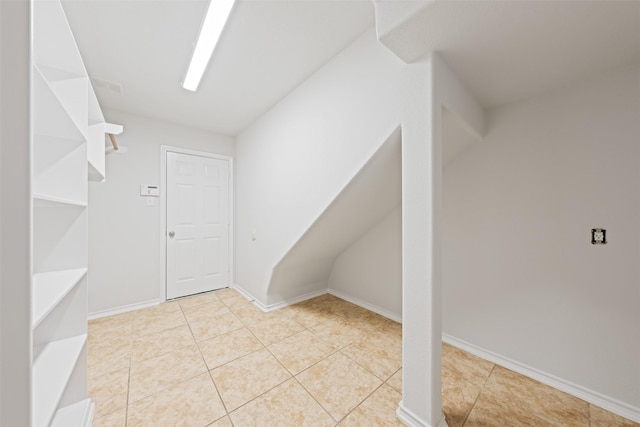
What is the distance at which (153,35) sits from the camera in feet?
5.26

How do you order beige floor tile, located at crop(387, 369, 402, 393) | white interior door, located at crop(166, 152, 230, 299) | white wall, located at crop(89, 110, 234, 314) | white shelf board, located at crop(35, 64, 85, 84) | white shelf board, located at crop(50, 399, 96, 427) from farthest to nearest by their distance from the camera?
white interior door, located at crop(166, 152, 230, 299) → white wall, located at crop(89, 110, 234, 314) → beige floor tile, located at crop(387, 369, 402, 393) → white shelf board, located at crop(50, 399, 96, 427) → white shelf board, located at crop(35, 64, 85, 84)

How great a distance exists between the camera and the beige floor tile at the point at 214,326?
2148 mm

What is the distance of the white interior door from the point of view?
3000 mm

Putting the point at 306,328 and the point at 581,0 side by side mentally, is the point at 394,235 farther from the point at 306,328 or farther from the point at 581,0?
the point at 581,0

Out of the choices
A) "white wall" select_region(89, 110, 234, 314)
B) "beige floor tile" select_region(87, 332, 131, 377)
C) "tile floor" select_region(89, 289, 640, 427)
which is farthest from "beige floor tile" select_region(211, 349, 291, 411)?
"white wall" select_region(89, 110, 234, 314)

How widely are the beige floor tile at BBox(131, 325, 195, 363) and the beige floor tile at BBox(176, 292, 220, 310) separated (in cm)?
60

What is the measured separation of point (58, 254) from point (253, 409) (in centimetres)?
142

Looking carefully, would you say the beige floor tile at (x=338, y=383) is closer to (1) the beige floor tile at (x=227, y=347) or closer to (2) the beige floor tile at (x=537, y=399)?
(1) the beige floor tile at (x=227, y=347)

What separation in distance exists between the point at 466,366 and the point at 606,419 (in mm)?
694

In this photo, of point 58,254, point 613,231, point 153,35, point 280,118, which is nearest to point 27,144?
point 58,254

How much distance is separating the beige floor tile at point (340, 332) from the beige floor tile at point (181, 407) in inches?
39.1

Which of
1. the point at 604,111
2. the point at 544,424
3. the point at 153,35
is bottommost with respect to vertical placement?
the point at 544,424

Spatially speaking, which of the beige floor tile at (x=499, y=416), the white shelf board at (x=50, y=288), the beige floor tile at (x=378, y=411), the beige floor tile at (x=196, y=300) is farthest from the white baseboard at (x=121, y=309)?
the beige floor tile at (x=499, y=416)

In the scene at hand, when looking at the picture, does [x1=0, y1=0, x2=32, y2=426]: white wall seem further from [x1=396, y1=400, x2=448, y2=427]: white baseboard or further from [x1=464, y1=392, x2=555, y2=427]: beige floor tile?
[x1=464, y1=392, x2=555, y2=427]: beige floor tile
